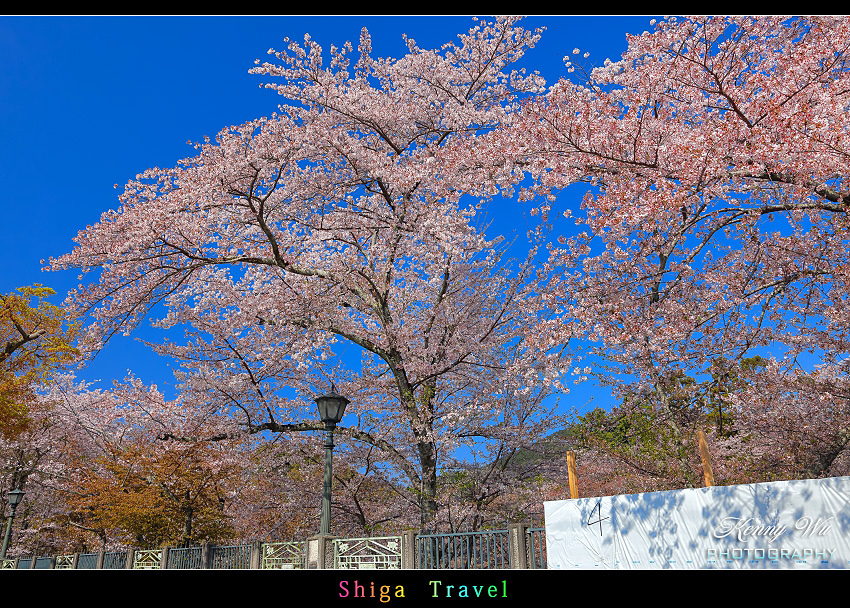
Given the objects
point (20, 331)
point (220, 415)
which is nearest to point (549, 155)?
point (220, 415)

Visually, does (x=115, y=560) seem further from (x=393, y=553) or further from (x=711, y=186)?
(x=711, y=186)

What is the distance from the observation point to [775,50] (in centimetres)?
1027

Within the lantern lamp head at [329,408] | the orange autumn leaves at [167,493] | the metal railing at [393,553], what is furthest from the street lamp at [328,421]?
the orange autumn leaves at [167,493]

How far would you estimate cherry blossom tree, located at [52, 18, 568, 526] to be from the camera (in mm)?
13391

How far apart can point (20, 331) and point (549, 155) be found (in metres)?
21.3

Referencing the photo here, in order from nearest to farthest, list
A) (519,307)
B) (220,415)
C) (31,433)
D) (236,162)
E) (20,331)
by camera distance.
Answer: (236,162) → (519,307) → (220,415) → (20,331) → (31,433)

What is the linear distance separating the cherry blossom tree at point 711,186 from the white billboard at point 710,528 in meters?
2.91

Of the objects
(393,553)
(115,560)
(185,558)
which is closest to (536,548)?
(393,553)

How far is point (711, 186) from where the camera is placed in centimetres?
822

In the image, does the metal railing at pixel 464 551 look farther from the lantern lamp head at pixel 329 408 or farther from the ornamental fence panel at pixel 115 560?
the ornamental fence panel at pixel 115 560

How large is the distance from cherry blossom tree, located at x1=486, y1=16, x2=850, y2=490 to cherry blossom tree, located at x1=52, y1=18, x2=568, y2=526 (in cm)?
302

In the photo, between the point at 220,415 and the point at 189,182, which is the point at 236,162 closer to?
the point at 189,182

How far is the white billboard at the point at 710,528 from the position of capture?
20.8 feet
